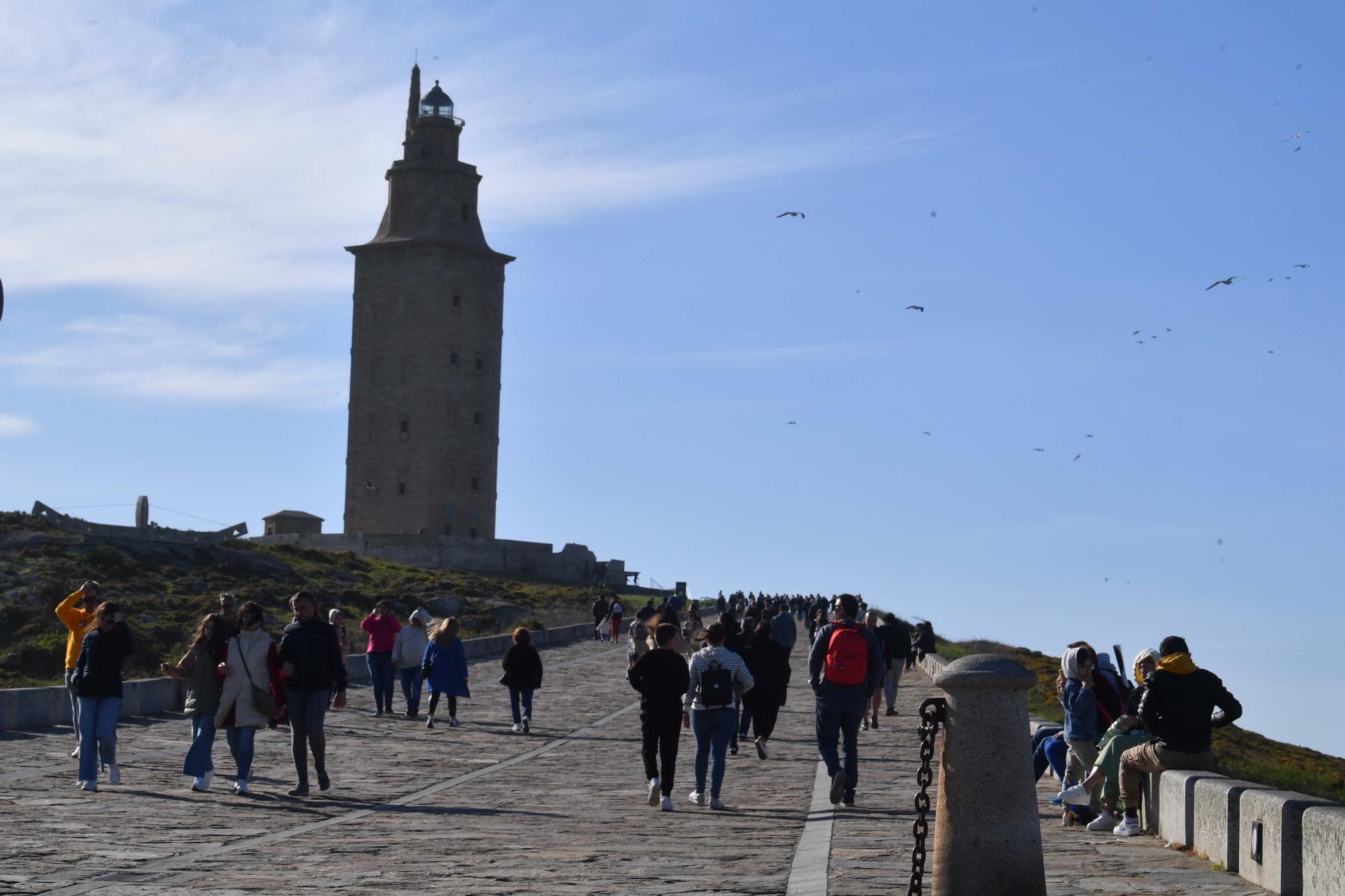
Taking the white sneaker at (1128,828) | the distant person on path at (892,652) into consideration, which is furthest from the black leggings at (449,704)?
the white sneaker at (1128,828)

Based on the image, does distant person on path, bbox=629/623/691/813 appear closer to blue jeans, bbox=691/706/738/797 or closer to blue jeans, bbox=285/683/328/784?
blue jeans, bbox=691/706/738/797

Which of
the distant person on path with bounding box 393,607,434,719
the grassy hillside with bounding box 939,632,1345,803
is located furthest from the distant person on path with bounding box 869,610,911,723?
the distant person on path with bounding box 393,607,434,719

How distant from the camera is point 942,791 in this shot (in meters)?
8.57

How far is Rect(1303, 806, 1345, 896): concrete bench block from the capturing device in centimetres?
780

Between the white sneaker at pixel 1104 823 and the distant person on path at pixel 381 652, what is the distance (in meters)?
13.6

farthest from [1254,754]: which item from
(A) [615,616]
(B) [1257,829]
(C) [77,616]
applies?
(B) [1257,829]

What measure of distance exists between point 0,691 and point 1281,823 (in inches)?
596

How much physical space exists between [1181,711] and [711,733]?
415 cm

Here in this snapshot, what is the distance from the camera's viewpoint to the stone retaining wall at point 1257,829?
8.05 metres

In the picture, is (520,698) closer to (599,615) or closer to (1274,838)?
(1274,838)

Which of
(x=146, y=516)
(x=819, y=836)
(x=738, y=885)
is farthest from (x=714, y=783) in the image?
(x=146, y=516)

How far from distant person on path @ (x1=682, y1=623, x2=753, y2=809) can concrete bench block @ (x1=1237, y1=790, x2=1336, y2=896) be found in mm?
5272

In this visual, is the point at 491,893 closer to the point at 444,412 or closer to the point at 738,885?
the point at 738,885

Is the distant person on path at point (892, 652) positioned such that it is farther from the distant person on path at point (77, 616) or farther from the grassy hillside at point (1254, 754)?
the distant person on path at point (77, 616)
